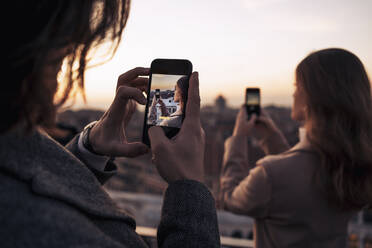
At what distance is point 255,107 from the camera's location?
5.93 feet

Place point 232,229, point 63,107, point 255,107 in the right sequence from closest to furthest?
1. point 63,107
2. point 255,107
3. point 232,229

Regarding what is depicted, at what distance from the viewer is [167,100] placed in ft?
2.98

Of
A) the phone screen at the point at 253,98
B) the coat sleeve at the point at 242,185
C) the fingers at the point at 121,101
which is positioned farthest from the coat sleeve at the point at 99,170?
the phone screen at the point at 253,98

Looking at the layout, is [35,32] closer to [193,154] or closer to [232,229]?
[193,154]

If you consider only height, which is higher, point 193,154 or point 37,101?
point 37,101

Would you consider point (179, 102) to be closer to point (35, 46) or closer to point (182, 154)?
point (182, 154)

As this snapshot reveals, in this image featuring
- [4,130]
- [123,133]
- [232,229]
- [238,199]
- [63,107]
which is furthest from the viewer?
[232,229]

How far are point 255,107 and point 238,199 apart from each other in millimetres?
652

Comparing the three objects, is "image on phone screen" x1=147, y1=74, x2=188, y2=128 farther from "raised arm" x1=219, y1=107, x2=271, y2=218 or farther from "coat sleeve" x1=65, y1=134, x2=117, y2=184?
"raised arm" x1=219, y1=107, x2=271, y2=218

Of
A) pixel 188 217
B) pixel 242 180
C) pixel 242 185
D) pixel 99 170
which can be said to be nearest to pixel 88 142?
pixel 99 170

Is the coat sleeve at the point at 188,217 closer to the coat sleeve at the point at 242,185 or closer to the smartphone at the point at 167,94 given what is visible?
the smartphone at the point at 167,94

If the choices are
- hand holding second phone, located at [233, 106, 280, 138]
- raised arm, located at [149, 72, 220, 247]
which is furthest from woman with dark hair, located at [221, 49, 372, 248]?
raised arm, located at [149, 72, 220, 247]

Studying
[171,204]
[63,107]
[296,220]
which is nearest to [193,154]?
[171,204]

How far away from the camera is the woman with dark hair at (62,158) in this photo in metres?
0.47
